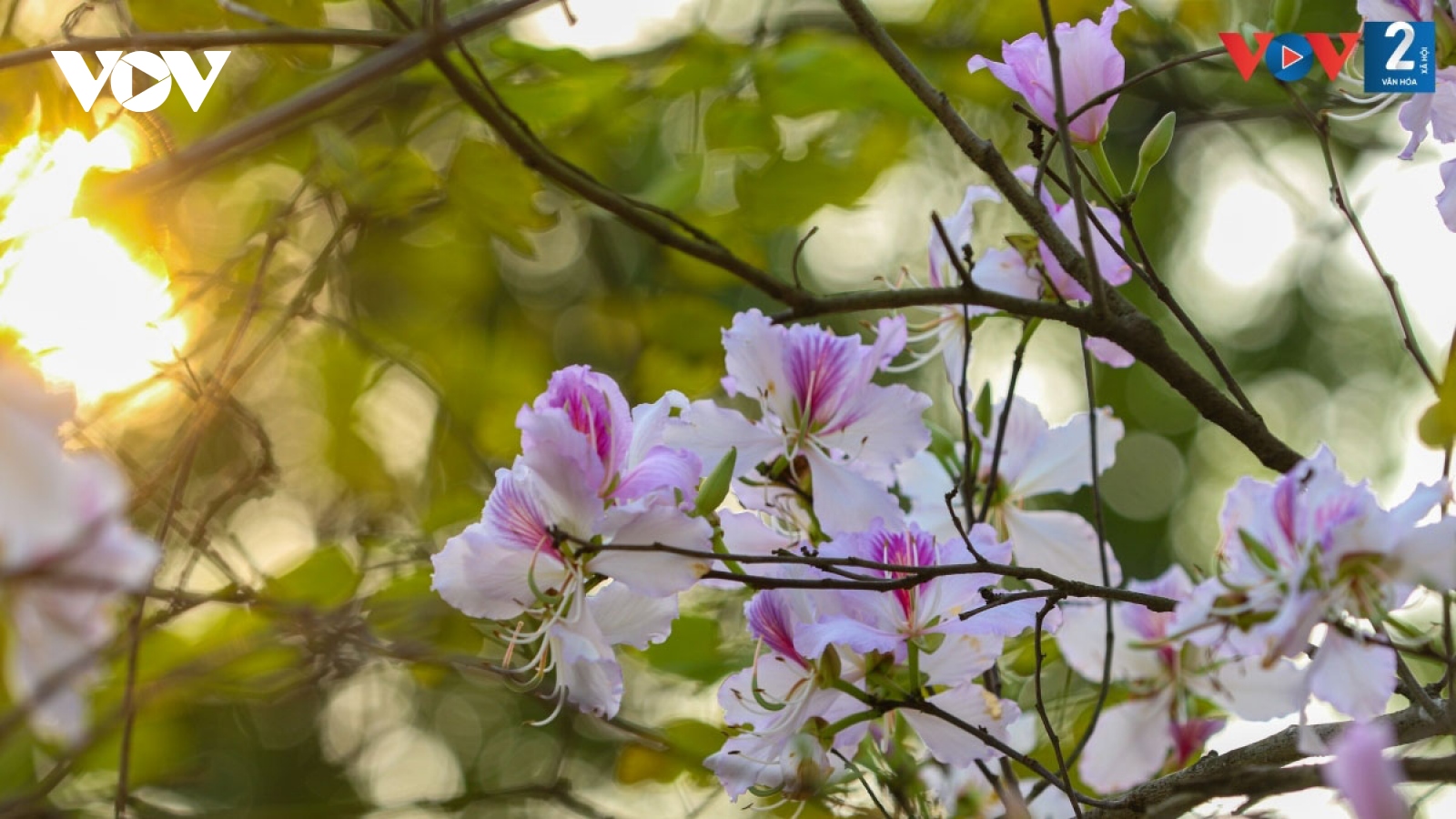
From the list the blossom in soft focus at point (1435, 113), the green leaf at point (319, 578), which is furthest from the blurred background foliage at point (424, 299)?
the blossom in soft focus at point (1435, 113)

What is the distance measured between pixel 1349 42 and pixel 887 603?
0.38 m

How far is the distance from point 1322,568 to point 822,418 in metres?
0.27

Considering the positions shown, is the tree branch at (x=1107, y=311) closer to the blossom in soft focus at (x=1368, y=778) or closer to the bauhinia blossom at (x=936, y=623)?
the bauhinia blossom at (x=936, y=623)

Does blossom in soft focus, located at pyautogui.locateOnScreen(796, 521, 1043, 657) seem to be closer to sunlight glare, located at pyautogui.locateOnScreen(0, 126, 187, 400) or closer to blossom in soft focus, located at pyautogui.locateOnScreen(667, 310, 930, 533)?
blossom in soft focus, located at pyautogui.locateOnScreen(667, 310, 930, 533)

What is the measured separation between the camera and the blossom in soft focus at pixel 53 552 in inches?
11.4

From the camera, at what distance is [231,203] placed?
4.53 ft

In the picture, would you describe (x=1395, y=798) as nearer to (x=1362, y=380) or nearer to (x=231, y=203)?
(x=231, y=203)

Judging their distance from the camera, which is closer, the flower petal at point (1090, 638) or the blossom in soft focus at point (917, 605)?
the blossom in soft focus at point (917, 605)

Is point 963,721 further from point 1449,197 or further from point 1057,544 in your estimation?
point 1449,197

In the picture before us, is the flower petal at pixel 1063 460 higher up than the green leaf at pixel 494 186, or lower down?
lower down

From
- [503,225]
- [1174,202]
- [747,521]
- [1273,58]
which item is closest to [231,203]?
[503,225]

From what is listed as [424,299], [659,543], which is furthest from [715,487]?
[424,299]

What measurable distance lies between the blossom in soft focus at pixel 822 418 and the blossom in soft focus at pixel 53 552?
14.4 inches

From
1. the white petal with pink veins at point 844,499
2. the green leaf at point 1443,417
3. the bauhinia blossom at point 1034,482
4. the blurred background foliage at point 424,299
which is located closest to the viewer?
the green leaf at point 1443,417
